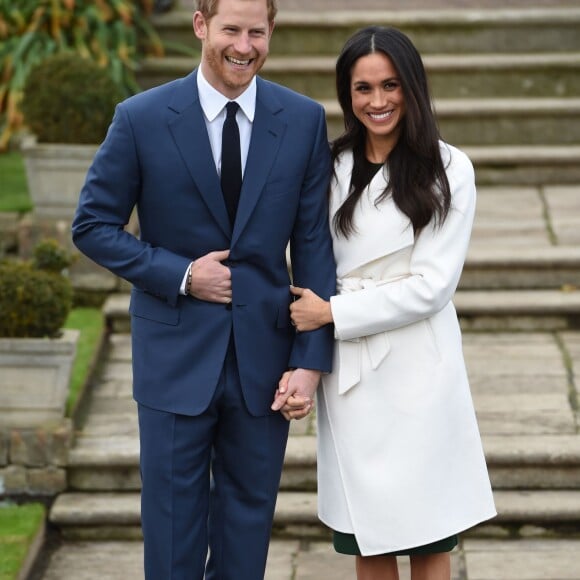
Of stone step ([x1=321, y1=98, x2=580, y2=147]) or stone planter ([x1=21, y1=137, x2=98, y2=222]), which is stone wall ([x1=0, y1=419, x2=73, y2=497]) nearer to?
stone planter ([x1=21, y1=137, x2=98, y2=222])

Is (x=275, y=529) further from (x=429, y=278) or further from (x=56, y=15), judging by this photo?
(x=56, y=15)

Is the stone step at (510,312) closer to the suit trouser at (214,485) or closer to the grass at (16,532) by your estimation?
the grass at (16,532)

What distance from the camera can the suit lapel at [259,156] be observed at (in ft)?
11.4

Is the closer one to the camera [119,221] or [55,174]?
[119,221]

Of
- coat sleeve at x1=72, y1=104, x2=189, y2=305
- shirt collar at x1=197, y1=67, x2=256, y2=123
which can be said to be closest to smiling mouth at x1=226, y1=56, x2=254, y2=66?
shirt collar at x1=197, y1=67, x2=256, y2=123

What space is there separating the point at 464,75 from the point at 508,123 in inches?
17.0

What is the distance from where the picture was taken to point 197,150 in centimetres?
346

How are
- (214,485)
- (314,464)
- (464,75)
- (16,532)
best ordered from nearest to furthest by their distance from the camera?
1. (214,485)
2. (16,532)
3. (314,464)
4. (464,75)

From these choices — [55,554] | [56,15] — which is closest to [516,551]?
[55,554]

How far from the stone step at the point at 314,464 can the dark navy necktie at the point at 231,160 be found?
1785 mm

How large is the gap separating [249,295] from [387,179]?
47 centimetres

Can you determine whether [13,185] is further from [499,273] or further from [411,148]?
[411,148]

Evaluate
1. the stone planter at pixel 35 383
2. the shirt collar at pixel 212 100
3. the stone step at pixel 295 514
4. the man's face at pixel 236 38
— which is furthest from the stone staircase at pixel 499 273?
the man's face at pixel 236 38

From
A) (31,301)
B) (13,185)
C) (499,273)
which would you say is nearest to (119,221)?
(31,301)
